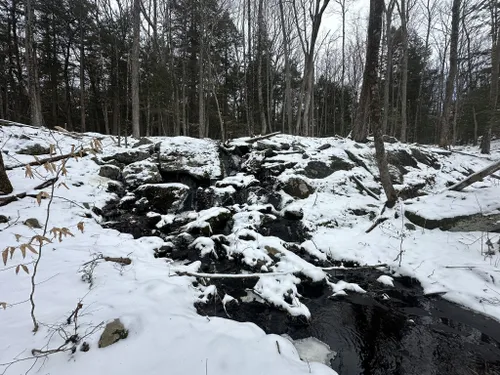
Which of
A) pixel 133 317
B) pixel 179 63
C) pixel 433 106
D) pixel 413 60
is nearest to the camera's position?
pixel 133 317

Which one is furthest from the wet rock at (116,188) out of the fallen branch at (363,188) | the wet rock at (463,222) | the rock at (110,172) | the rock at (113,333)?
the wet rock at (463,222)

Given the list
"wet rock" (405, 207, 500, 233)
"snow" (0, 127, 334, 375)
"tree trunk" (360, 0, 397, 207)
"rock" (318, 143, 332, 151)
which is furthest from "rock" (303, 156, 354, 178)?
"snow" (0, 127, 334, 375)

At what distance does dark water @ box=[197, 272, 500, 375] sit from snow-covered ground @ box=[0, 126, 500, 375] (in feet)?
0.93

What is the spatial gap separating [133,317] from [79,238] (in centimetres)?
334

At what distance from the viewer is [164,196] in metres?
8.55

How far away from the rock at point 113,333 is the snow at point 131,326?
60 mm

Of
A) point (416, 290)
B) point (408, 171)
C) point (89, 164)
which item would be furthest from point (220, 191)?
point (408, 171)

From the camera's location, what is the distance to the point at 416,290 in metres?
4.62

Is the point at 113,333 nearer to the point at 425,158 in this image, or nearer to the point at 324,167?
the point at 324,167

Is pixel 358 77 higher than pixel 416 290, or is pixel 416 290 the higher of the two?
pixel 358 77

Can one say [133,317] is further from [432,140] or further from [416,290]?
[432,140]

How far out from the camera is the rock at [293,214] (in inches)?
301

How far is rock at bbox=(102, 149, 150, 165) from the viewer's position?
1025 centimetres

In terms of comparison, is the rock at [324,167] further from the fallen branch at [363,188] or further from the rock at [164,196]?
the rock at [164,196]
